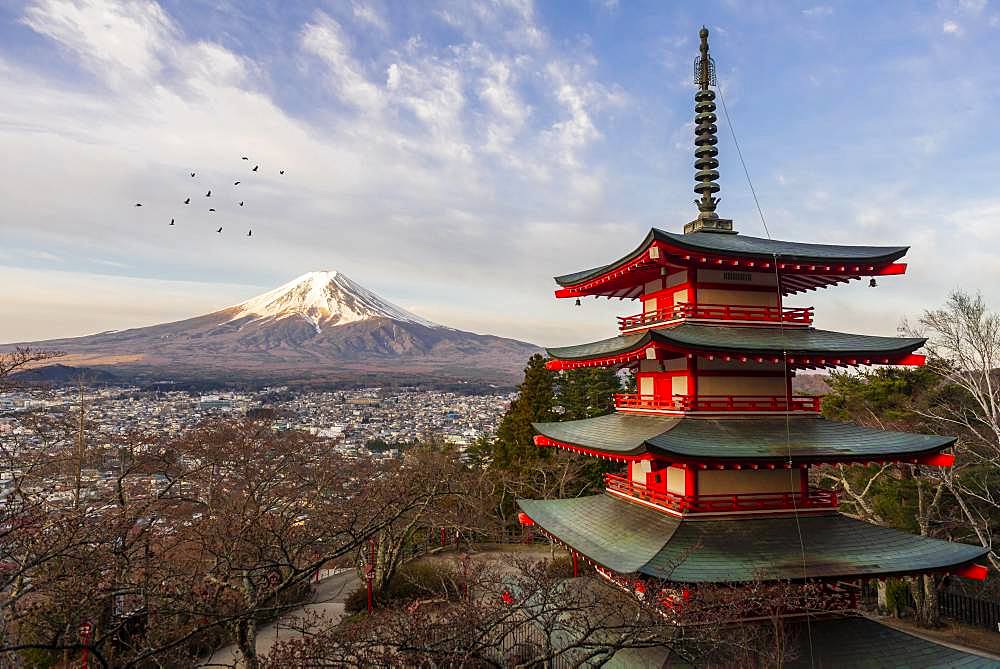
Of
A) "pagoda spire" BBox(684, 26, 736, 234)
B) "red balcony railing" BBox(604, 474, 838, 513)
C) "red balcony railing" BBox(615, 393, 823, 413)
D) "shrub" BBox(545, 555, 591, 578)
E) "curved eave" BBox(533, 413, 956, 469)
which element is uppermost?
"pagoda spire" BBox(684, 26, 736, 234)

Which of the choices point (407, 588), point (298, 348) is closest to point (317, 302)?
point (298, 348)

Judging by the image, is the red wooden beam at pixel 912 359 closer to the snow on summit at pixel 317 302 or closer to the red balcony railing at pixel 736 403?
the red balcony railing at pixel 736 403

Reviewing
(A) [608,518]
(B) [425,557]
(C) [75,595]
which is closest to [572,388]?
(B) [425,557]

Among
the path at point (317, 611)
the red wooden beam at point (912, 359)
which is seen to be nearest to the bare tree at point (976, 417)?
the red wooden beam at point (912, 359)

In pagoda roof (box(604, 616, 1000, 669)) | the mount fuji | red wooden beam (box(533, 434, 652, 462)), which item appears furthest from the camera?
the mount fuji

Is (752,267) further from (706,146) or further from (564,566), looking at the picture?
(564,566)

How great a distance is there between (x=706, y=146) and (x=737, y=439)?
763cm

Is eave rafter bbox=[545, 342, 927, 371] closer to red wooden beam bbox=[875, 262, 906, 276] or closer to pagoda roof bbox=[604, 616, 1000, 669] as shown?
red wooden beam bbox=[875, 262, 906, 276]

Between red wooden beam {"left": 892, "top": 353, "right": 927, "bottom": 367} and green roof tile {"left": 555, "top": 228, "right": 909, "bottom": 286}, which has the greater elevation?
green roof tile {"left": 555, "top": 228, "right": 909, "bottom": 286}

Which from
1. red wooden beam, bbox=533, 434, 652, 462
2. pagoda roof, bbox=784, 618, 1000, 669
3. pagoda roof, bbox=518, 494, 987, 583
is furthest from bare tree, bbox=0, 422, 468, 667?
pagoda roof, bbox=784, 618, 1000, 669

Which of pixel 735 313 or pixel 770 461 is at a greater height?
pixel 735 313

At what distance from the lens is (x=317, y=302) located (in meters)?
182

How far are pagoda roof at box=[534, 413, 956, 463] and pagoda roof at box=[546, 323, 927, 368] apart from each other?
1.66 metres

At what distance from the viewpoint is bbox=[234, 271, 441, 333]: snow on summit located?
178 metres
